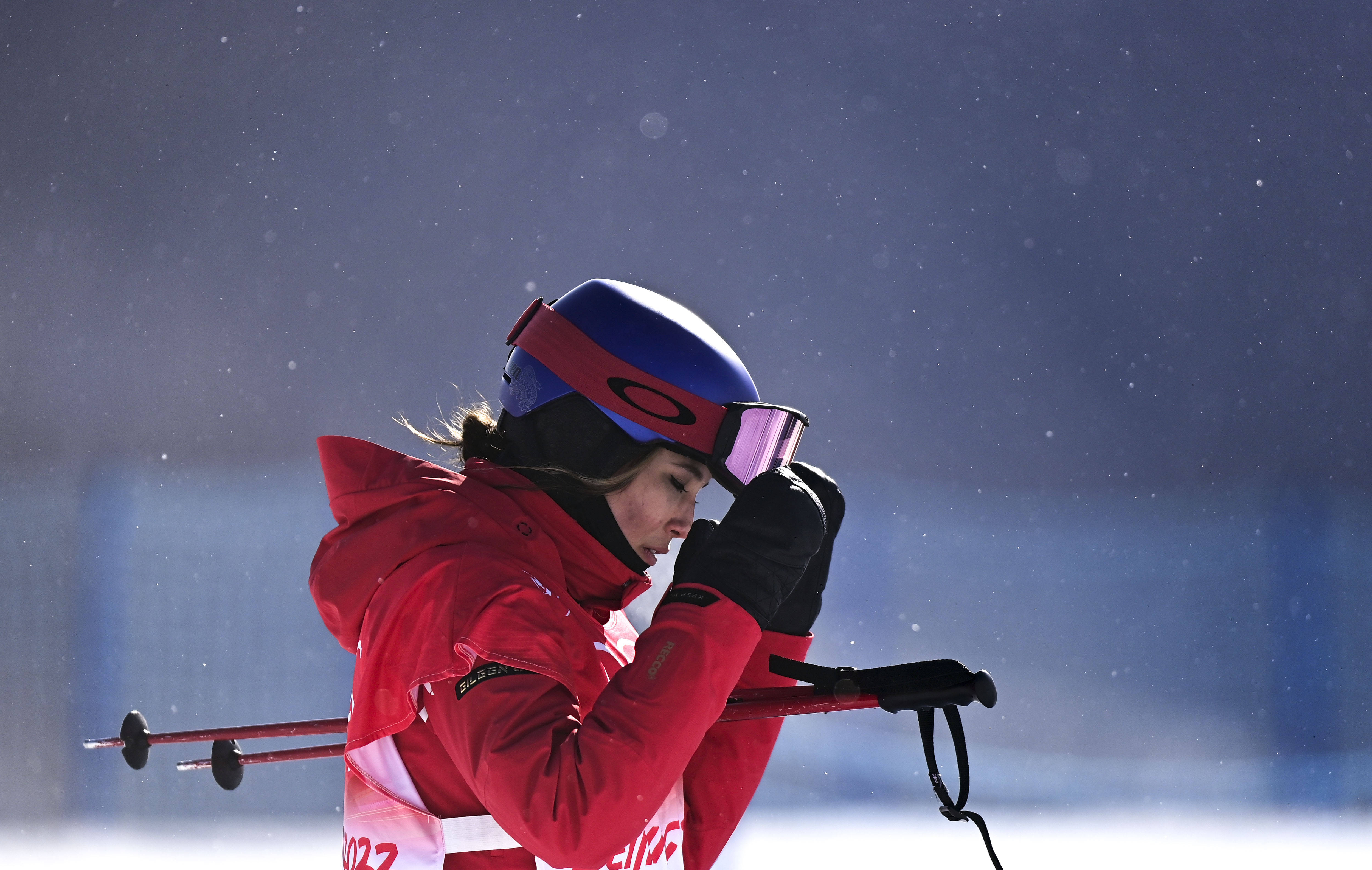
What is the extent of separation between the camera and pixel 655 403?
125 cm

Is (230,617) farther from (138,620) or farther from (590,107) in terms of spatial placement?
(590,107)

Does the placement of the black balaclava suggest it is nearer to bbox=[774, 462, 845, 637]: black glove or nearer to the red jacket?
the red jacket

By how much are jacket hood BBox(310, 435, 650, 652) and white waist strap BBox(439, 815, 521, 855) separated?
0.70 ft

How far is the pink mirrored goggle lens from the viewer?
1256 mm

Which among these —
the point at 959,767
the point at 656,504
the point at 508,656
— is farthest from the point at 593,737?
the point at 959,767

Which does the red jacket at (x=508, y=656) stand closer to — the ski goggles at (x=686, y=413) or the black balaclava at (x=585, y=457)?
the black balaclava at (x=585, y=457)

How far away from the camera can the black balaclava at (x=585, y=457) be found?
1.25 metres

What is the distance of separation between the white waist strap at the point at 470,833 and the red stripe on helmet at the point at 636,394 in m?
0.47

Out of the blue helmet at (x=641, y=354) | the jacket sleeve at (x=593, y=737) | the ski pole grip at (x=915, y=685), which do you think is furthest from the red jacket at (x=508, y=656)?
the ski pole grip at (x=915, y=685)

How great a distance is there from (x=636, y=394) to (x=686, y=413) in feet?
0.21

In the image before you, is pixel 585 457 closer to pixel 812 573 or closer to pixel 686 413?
pixel 686 413

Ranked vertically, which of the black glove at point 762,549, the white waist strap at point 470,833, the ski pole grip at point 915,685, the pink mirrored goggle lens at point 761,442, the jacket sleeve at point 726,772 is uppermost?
the pink mirrored goggle lens at point 761,442

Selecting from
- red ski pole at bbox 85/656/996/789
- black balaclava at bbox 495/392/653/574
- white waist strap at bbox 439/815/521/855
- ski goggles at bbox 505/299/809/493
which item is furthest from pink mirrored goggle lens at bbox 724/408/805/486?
white waist strap at bbox 439/815/521/855

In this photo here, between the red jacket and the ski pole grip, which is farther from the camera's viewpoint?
the ski pole grip
